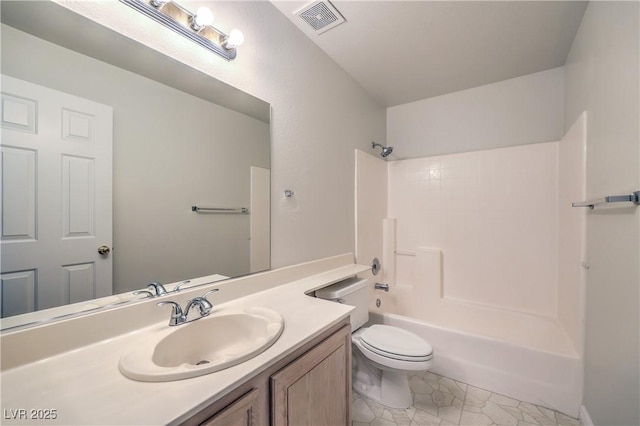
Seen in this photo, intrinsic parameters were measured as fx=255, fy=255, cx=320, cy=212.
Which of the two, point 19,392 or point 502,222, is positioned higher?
point 502,222

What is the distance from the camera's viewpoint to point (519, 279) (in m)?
2.20

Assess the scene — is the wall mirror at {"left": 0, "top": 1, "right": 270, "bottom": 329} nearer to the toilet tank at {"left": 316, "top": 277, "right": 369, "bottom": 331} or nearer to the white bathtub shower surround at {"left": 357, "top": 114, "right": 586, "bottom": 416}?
the toilet tank at {"left": 316, "top": 277, "right": 369, "bottom": 331}

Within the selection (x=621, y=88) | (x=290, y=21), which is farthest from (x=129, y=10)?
(x=621, y=88)

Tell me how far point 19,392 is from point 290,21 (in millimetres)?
1957

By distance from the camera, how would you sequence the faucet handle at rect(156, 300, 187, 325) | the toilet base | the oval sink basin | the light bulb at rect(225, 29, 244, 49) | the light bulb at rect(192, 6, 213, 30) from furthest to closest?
the toilet base → the light bulb at rect(225, 29, 244, 49) → the light bulb at rect(192, 6, 213, 30) → the faucet handle at rect(156, 300, 187, 325) → the oval sink basin

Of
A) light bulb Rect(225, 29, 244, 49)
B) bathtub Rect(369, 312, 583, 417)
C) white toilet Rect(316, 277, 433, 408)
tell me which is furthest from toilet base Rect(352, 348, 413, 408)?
light bulb Rect(225, 29, 244, 49)

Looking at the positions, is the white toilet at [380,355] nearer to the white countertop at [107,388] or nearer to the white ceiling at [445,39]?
the white countertop at [107,388]

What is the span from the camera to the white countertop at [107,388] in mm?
516

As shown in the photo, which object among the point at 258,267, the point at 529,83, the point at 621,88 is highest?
the point at 529,83

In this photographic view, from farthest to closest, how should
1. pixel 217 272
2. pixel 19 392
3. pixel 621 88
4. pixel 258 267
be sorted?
pixel 258 267
pixel 217 272
pixel 621 88
pixel 19 392

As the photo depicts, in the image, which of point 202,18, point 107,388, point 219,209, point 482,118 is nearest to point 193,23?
point 202,18

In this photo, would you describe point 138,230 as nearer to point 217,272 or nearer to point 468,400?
point 217,272

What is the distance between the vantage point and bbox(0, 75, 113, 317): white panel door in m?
0.70

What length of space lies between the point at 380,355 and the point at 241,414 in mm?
1063
